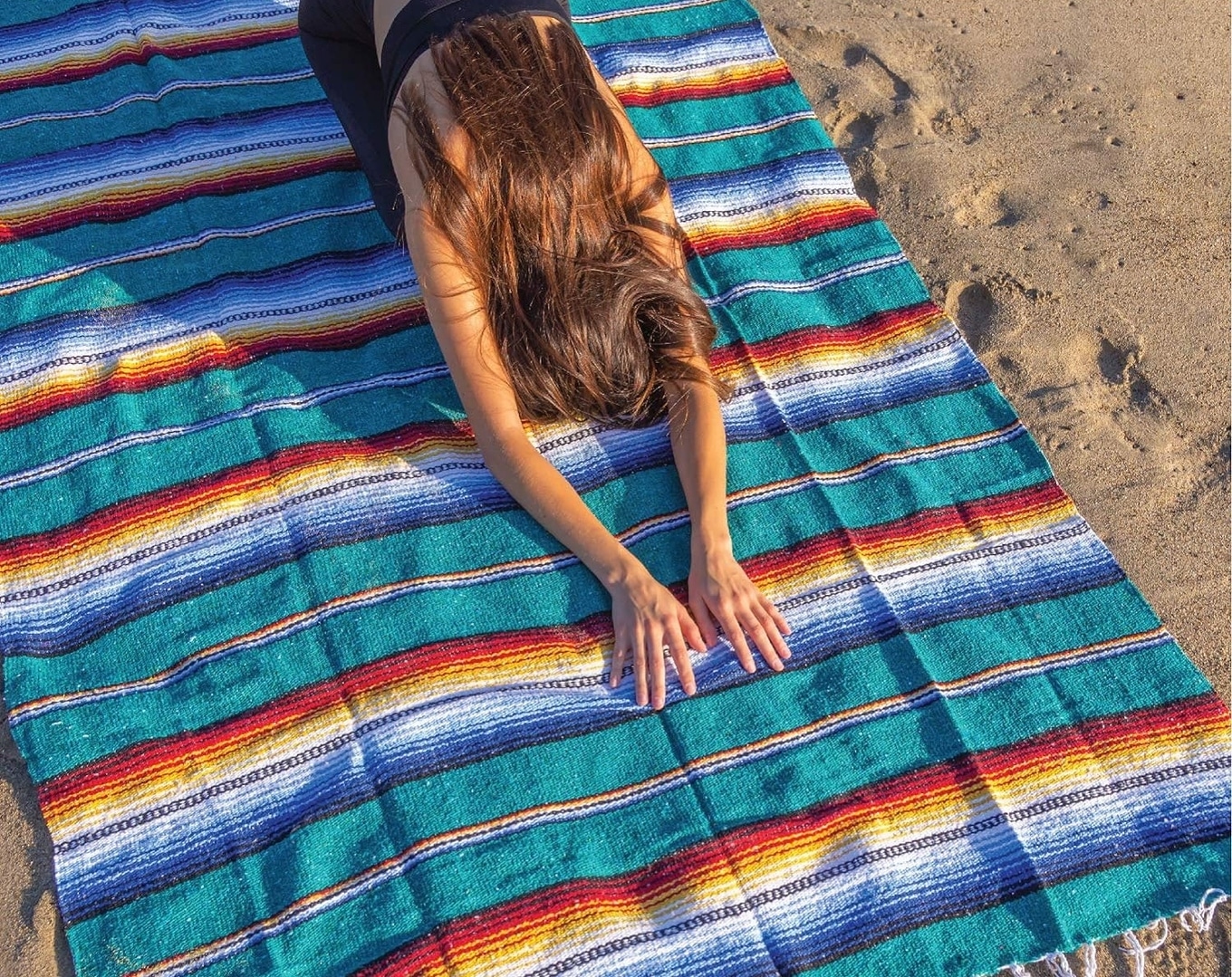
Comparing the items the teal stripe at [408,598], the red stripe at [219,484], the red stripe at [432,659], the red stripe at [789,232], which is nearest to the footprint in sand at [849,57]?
the red stripe at [789,232]

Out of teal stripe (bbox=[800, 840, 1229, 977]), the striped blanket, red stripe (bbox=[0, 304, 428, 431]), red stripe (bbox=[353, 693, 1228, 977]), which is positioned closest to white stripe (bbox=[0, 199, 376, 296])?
the striped blanket

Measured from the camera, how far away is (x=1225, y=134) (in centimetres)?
333

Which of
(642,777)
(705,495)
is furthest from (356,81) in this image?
(642,777)

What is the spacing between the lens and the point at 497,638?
7.36 feet

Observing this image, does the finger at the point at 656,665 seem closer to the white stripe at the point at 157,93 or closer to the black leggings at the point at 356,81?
the black leggings at the point at 356,81

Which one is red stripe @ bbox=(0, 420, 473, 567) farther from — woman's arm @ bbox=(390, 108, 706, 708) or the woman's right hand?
the woman's right hand

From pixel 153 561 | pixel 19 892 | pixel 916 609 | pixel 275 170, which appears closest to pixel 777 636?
pixel 916 609

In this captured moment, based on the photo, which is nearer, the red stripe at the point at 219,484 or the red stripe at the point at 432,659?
the red stripe at the point at 432,659

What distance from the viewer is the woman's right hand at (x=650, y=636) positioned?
217 cm

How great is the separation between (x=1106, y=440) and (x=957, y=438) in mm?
425

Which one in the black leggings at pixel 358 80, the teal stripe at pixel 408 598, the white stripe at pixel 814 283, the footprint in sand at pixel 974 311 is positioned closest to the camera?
the teal stripe at pixel 408 598

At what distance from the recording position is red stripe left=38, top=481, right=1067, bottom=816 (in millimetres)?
2080

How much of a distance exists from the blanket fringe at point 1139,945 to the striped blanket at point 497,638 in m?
0.03

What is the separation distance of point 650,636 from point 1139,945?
3.53 feet
